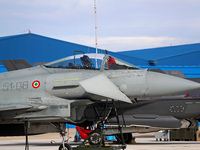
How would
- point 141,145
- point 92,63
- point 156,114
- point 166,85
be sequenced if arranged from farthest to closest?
point 141,145, point 156,114, point 92,63, point 166,85

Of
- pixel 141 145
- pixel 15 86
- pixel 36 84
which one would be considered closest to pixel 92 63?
pixel 36 84

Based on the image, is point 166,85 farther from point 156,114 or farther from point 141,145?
point 141,145

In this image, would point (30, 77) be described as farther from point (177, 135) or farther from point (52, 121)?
point (177, 135)

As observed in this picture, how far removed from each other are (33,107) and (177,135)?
423 inches

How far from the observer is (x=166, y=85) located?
30.6ft

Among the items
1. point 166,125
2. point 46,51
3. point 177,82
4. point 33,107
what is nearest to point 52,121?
point 33,107

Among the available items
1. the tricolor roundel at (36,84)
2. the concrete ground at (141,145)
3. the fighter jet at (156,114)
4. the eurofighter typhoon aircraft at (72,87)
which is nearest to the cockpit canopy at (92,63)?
the eurofighter typhoon aircraft at (72,87)

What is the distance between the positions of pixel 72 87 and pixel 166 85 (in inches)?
89.9

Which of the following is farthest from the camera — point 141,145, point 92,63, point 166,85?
point 141,145

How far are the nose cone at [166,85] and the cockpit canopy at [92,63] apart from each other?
930 millimetres

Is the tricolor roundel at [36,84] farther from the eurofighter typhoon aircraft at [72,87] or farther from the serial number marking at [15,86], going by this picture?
the serial number marking at [15,86]

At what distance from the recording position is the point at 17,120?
9.82 metres

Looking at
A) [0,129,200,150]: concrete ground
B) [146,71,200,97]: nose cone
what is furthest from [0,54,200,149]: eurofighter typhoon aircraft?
[0,129,200,150]: concrete ground

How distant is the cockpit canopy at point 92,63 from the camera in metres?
10.1
